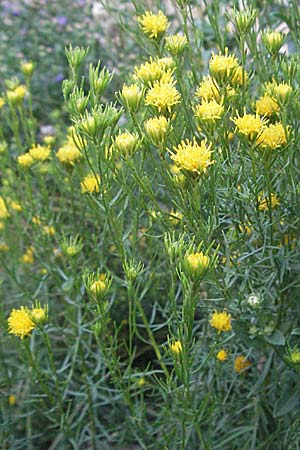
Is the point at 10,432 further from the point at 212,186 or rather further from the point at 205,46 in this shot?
the point at 205,46

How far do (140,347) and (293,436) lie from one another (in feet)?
2.64

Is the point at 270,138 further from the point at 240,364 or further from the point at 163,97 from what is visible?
the point at 240,364

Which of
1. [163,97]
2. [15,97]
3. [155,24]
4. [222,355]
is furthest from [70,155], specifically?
[222,355]

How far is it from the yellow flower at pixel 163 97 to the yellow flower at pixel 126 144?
0.07 m

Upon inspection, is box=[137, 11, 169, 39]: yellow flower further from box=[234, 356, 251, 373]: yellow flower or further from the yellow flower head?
box=[234, 356, 251, 373]: yellow flower

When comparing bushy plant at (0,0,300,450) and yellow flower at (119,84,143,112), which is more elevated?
yellow flower at (119,84,143,112)

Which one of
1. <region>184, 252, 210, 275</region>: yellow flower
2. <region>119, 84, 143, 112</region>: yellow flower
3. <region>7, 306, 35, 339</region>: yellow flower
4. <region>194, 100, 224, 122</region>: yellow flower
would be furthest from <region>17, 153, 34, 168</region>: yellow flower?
<region>184, 252, 210, 275</region>: yellow flower

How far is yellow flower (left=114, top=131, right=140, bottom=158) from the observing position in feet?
4.17

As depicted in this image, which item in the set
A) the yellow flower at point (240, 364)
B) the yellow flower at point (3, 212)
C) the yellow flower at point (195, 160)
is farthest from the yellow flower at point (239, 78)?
the yellow flower at point (3, 212)

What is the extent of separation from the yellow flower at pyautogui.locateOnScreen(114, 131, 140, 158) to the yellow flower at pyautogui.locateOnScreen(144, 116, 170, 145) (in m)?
0.04

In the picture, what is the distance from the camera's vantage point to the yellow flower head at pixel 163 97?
1264 mm

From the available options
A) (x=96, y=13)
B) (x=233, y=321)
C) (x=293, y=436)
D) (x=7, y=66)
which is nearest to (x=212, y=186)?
(x=233, y=321)

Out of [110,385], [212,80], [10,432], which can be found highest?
[212,80]

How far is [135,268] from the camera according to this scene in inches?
53.6
